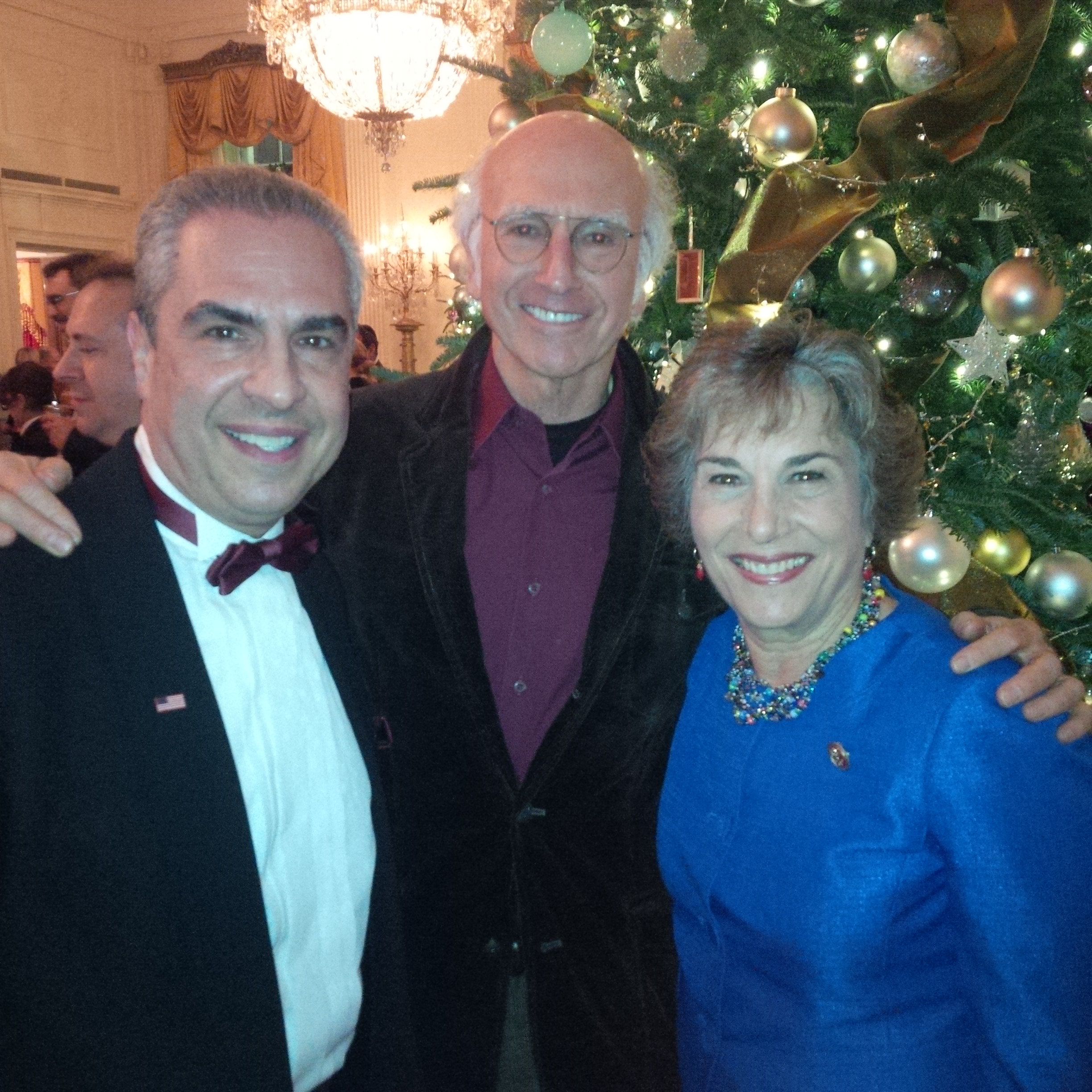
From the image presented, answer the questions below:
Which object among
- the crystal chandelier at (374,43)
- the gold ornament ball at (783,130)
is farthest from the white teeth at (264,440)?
the crystal chandelier at (374,43)

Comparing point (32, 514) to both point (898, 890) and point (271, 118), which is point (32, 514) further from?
point (271, 118)

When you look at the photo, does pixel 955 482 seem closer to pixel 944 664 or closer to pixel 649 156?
pixel 944 664

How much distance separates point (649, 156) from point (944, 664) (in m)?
1.54

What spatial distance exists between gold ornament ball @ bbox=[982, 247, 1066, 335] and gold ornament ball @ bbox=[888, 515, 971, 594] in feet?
1.33

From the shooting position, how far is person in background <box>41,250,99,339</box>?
322cm

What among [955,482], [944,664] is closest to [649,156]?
[955,482]

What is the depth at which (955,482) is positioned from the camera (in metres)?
2.08

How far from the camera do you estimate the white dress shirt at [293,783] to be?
1.41m

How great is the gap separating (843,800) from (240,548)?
953 millimetres

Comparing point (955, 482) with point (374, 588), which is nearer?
point (374, 588)

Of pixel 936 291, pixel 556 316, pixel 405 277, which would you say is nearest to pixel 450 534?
pixel 556 316

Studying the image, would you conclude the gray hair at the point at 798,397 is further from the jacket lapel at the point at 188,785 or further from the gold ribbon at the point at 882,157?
the jacket lapel at the point at 188,785

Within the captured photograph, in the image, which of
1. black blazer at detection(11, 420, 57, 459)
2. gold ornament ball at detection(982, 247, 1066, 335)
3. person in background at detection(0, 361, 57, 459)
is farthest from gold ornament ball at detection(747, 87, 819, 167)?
person in background at detection(0, 361, 57, 459)

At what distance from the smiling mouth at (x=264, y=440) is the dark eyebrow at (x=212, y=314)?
16cm
